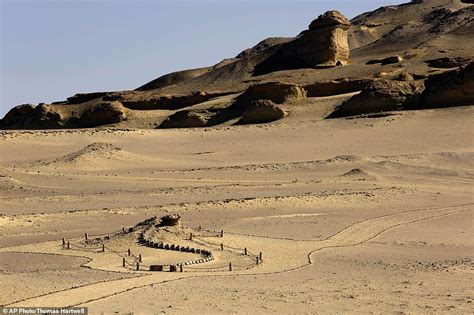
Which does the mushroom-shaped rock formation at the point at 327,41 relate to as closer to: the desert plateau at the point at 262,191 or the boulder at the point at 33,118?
the desert plateau at the point at 262,191

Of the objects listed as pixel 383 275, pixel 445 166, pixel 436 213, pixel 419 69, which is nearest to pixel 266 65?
pixel 419 69

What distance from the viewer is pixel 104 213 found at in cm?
2197

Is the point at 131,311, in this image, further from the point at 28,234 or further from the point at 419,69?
the point at 419,69

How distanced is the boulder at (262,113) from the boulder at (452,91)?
6268 mm

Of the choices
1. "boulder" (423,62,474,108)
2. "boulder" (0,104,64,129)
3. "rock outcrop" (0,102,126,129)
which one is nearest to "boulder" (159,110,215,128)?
"rock outcrop" (0,102,126,129)

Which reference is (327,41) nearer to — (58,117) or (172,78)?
(58,117)

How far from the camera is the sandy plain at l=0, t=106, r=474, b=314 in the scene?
42.3ft

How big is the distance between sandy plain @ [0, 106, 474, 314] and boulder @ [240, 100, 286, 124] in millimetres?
1572

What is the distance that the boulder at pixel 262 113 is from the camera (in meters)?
42.3

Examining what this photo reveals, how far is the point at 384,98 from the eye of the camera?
4094cm

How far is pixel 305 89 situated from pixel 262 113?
4138 millimetres

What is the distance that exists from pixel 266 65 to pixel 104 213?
37.2 m

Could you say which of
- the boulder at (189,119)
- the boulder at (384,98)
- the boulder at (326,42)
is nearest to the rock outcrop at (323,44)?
the boulder at (326,42)

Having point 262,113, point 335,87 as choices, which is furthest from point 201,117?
point 335,87
